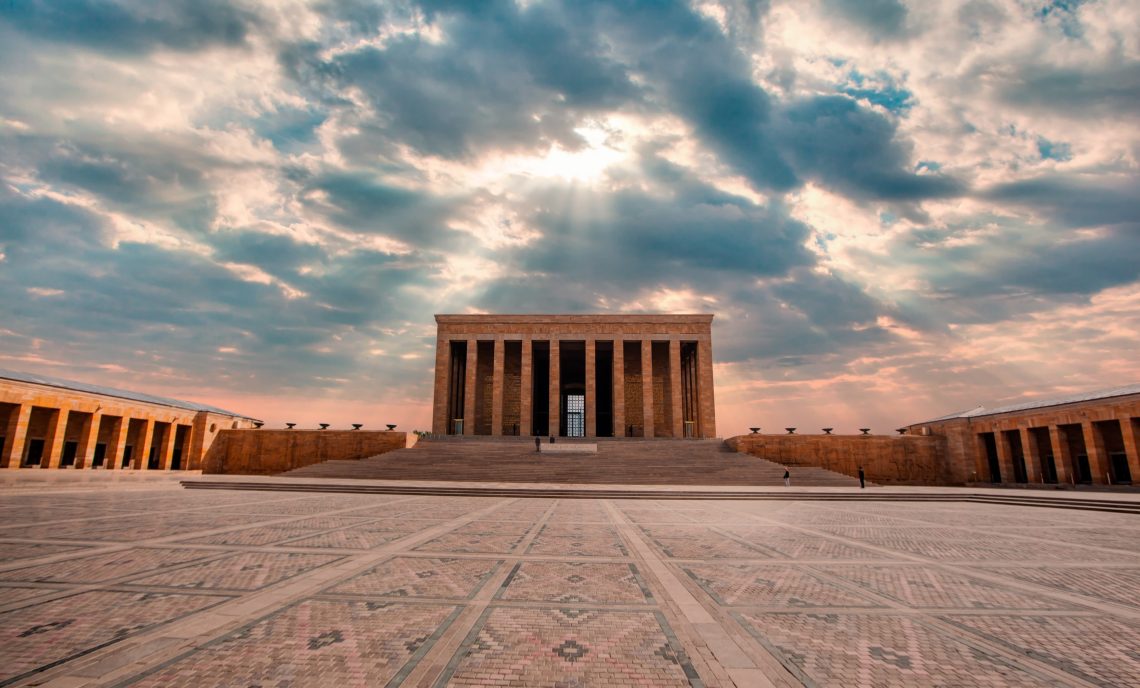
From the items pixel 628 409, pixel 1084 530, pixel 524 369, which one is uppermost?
pixel 524 369

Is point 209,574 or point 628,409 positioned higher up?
point 628,409

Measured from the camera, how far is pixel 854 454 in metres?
35.1

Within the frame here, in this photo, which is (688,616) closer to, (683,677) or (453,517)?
(683,677)

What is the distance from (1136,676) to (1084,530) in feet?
41.7

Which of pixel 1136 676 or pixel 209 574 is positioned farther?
pixel 209 574

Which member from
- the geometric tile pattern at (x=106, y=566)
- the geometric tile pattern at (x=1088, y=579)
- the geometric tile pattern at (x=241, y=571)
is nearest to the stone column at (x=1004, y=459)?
the geometric tile pattern at (x=1088, y=579)

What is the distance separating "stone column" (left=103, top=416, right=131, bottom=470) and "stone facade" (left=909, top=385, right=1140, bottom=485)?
60.8 meters

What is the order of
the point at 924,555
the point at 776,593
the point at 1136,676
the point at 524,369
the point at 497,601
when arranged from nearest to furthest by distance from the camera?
the point at 1136,676 → the point at 497,601 → the point at 776,593 → the point at 924,555 → the point at 524,369

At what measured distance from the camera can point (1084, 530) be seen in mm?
12914

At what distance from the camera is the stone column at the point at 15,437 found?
30.2 m

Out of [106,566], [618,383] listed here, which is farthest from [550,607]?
[618,383]

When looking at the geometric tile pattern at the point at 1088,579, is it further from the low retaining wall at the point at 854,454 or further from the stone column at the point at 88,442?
the stone column at the point at 88,442

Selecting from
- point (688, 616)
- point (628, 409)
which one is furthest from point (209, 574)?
point (628, 409)

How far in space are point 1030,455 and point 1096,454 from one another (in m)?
4.16
